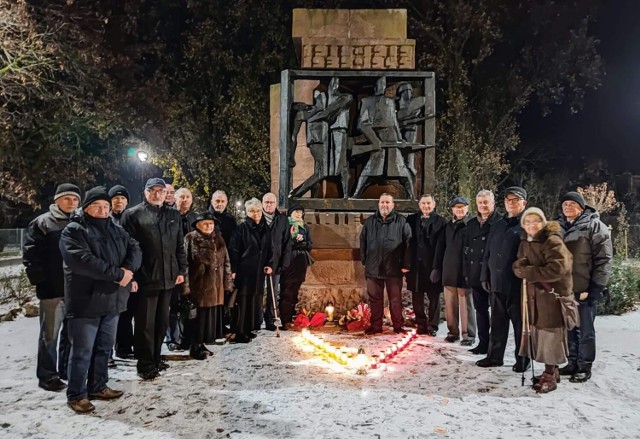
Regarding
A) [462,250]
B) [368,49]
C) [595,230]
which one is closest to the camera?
[595,230]

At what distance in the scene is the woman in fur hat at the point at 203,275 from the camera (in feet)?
17.4

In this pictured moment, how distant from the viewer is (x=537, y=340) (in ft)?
14.1

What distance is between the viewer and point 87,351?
3.90 meters

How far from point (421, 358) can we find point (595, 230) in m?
2.04

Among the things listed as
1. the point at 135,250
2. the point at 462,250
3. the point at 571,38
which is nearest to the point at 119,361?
the point at 135,250

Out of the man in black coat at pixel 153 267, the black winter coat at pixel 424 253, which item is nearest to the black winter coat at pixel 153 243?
the man in black coat at pixel 153 267

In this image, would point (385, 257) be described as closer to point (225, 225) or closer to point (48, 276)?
point (225, 225)

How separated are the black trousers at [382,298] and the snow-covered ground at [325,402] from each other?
0.89 m

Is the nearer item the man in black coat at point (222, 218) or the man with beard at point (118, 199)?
the man with beard at point (118, 199)

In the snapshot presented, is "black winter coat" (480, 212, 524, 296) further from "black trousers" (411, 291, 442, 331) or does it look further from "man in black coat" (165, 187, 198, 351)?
"man in black coat" (165, 187, 198, 351)

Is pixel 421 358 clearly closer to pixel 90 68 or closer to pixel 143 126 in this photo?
pixel 90 68

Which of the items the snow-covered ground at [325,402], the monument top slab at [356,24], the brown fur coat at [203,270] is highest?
the monument top slab at [356,24]

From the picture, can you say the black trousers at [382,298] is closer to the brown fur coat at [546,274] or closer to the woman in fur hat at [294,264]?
the woman in fur hat at [294,264]

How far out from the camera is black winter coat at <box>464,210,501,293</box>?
547 centimetres
